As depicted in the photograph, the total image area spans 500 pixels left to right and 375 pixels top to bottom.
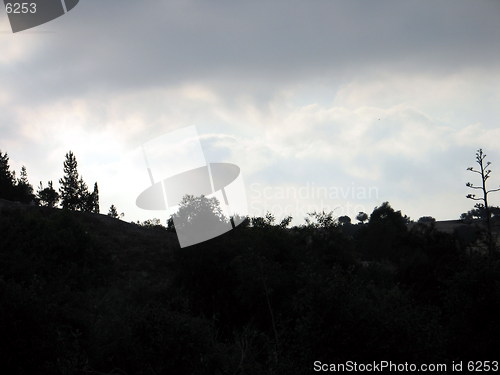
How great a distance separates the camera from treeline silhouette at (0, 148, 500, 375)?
23.9 metres

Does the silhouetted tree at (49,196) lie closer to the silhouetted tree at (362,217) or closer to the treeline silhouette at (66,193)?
the treeline silhouette at (66,193)

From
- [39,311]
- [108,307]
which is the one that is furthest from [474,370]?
[108,307]

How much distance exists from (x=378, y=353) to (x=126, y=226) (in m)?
57.7

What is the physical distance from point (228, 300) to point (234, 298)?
0.56 metres

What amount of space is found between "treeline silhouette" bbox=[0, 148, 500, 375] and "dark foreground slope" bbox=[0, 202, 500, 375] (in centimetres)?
9

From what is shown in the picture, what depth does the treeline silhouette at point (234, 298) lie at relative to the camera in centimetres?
2391

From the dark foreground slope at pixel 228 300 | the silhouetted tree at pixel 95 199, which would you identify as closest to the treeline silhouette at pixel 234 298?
the dark foreground slope at pixel 228 300

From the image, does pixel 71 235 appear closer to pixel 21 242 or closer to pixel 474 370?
pixel 21 242

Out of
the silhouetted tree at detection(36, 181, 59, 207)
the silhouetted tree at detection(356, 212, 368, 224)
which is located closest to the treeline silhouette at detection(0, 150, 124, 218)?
the silhouetted tree at detection(36, 181, 59, 207)

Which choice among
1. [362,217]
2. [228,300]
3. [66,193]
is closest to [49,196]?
[66,193]

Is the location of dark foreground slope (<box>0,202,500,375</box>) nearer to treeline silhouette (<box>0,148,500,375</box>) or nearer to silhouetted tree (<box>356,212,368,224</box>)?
treeline silhouette (<box>0,148,500,375</box>)

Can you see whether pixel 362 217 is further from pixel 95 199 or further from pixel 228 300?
pixel 228 300

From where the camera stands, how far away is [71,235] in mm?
58844

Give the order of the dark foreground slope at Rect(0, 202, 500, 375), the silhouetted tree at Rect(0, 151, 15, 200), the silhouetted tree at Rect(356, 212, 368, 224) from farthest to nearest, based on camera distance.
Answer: the silhouetted tree at Rect(356, 212, 368, 224), the silhouetted tree at Rect(0, 151, 15, 200), the dark foreground slope at Rect(0, 202, 500, 375)
